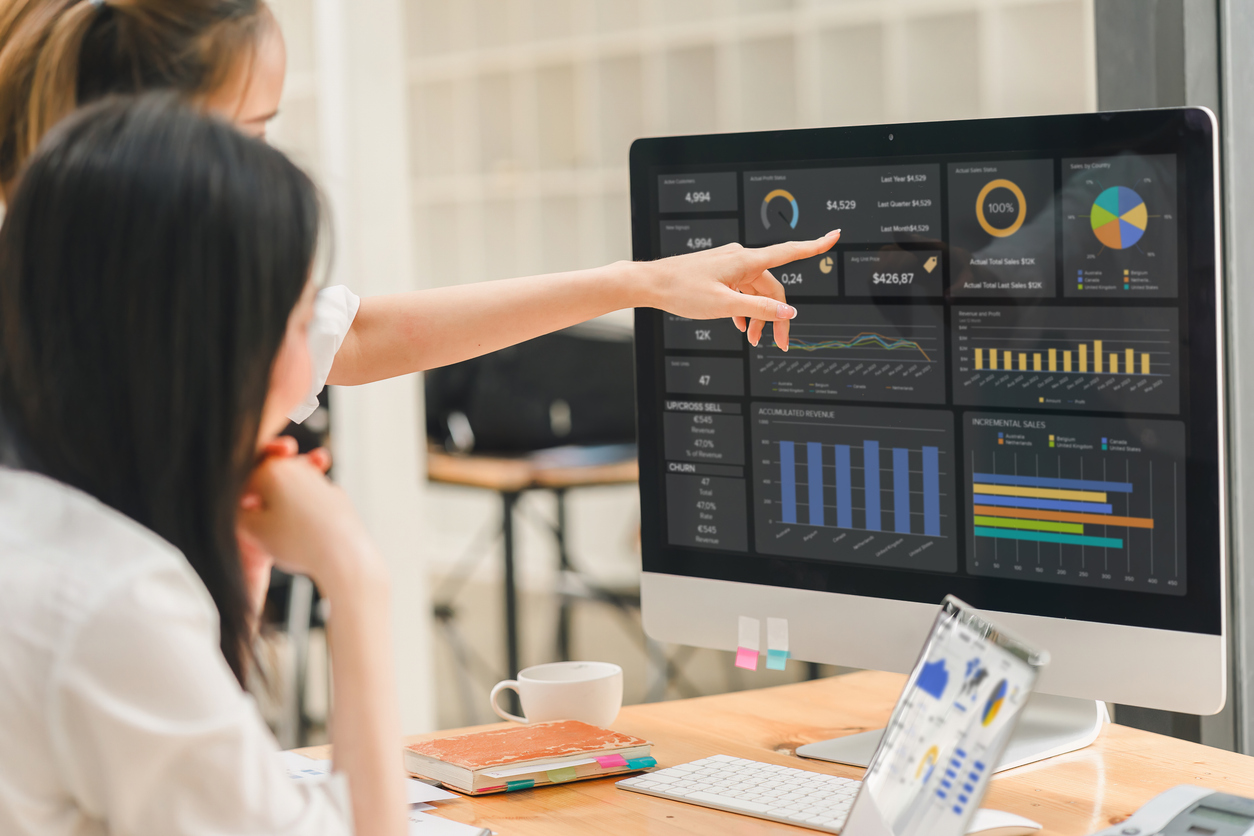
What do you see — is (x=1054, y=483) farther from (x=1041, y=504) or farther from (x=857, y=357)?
(x=857, y=357)

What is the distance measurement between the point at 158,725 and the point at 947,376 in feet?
2.38

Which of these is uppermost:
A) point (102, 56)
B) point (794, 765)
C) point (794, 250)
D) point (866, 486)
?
point (102, 56)

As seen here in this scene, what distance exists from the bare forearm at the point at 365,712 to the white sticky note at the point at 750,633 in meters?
0.53

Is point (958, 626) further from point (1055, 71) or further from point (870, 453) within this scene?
point (1055, 71)

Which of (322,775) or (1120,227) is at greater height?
(1120,227)

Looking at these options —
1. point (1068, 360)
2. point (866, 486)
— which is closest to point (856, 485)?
point (866, 486)

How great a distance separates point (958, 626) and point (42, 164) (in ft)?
2.04

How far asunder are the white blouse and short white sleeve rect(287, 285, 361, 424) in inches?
22.3

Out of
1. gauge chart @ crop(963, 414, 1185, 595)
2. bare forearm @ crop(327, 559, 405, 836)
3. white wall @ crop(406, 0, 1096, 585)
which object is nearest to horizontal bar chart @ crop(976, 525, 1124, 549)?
gauge chart @ crop(963, 414, 1185, 595)

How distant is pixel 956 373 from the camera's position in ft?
3.60

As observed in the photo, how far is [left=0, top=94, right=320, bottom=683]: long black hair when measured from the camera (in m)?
0.69

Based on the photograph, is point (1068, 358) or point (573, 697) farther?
point (573, 697)

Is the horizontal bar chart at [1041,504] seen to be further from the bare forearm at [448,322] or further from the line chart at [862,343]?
the bare forearm at [448,322]

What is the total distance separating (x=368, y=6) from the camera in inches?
117
